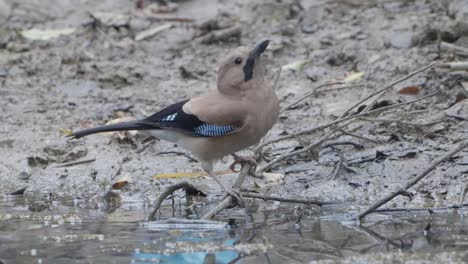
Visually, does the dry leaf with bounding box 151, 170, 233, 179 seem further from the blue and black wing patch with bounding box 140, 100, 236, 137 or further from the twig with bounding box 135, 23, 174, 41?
the twig with bounding box 135, 23, 174, 41

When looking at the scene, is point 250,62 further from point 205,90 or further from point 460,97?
point 205,90

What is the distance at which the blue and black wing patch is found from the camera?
265 inches

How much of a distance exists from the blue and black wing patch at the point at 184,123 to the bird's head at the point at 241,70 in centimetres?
29

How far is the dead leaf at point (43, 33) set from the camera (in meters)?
10.8

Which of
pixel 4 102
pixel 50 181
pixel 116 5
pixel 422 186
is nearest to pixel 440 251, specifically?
pixel 422 186

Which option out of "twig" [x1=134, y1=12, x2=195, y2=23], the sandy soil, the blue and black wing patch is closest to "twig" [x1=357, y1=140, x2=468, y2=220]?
the sandy soil

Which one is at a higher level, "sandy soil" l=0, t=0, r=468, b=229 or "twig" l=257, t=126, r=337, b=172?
"sandy soil" l=0, t=0, r=468, b=229

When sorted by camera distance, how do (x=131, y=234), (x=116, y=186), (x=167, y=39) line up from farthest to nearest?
(x=167, y=39)
(x=116, y=186)
(x=131, y=234)

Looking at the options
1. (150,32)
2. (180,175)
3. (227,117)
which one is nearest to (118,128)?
(227,117)

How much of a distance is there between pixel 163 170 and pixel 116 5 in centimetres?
436

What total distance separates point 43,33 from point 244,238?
18.9 feet

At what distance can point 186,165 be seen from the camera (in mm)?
7953

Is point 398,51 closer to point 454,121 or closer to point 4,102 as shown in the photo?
point 454,121

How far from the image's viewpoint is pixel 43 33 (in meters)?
10.9
